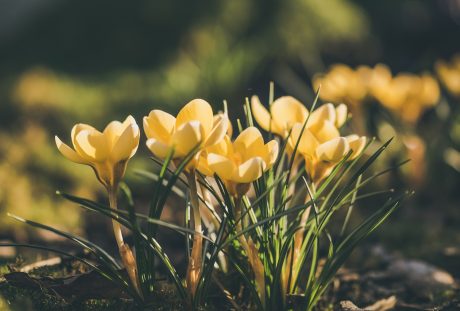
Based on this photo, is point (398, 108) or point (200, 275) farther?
point (398, 108)

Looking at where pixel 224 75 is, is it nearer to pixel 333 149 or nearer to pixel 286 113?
pixel 286 113

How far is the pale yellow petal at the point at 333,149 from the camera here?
2.93ft

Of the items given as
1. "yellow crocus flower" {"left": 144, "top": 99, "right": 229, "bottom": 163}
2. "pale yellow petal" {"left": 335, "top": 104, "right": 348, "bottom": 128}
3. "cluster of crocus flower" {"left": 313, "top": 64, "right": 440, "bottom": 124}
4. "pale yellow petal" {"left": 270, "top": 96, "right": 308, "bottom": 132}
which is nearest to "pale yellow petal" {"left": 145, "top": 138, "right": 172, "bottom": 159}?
"yellow crocus flower" {"left": 144, "top": 99, "right": 229, "bottom": 163}

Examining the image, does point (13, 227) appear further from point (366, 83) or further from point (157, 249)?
point (366, 83)

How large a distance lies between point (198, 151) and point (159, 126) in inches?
3.5

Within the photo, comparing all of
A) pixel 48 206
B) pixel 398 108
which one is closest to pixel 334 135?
pixel 398 108

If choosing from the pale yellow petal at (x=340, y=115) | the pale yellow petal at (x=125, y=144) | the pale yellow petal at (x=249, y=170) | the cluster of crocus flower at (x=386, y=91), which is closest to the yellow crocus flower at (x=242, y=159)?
the pale yellow petal at (x=249, y=170)

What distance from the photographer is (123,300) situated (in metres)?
1.01

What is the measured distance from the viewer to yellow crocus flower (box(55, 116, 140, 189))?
2.74ft

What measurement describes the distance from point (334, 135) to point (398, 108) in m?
1.05

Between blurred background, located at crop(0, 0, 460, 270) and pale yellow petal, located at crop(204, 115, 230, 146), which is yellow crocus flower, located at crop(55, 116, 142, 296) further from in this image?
blurred background, located at crop(0, 0, 460, 270)

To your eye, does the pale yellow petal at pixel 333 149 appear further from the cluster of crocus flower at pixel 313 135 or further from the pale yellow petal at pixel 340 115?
the pale yellow petal at pixel 340 115

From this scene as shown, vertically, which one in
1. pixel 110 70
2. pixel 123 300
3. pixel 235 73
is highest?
pixel 110 70

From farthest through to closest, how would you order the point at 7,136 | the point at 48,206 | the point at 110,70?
1. the point at 110,70
2. the point at 7,136
3. the point at 48,206
